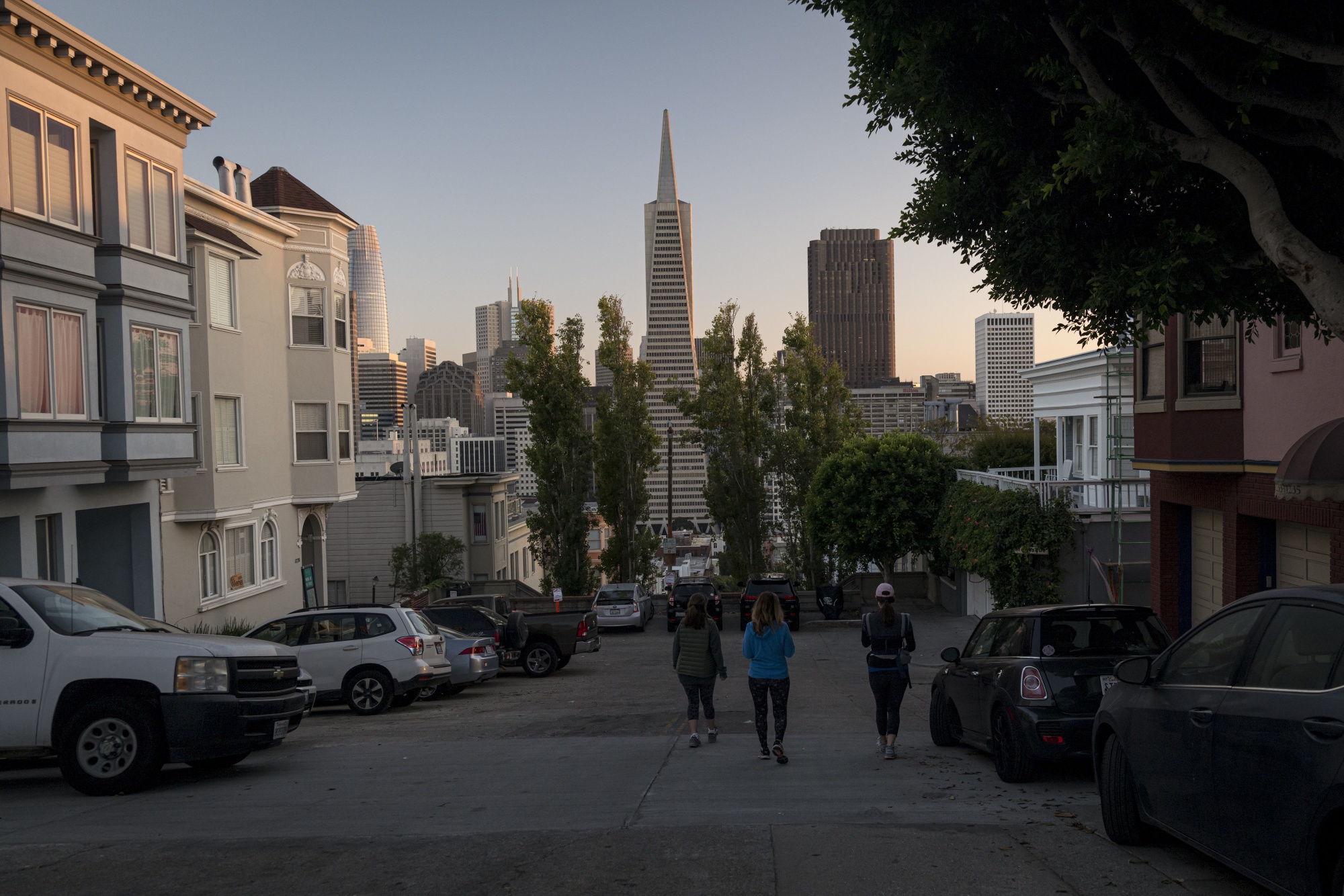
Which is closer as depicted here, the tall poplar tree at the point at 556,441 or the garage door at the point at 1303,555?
the garage door at the point at 1303,555

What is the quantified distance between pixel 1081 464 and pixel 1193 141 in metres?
24.8

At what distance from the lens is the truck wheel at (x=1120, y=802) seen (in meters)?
6.21

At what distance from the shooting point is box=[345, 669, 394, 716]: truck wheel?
1556cm

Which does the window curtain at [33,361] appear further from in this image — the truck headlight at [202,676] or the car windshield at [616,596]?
the car windshield at [616,596]

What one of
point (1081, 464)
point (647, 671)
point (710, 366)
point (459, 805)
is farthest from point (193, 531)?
point (710, 366)

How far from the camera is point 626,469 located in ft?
153

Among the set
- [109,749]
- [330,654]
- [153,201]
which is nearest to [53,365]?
[153,201]

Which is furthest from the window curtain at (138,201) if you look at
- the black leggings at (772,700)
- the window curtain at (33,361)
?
the black leggings at (772,700)

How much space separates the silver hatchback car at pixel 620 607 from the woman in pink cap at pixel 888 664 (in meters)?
24.7

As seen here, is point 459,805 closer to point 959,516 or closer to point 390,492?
point 959,516

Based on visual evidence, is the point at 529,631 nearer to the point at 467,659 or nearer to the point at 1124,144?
the point at 467,659

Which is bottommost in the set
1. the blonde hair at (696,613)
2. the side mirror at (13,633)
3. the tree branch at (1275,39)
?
the blonde hair at (696,613)

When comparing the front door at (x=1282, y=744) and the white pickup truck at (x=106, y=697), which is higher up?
the front door at (x=1282, y=744)

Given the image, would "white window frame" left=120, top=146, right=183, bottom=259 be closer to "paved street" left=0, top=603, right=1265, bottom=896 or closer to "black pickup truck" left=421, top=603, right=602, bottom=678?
"black pickup truck" left=421, top=603, right=602, bottom=678
